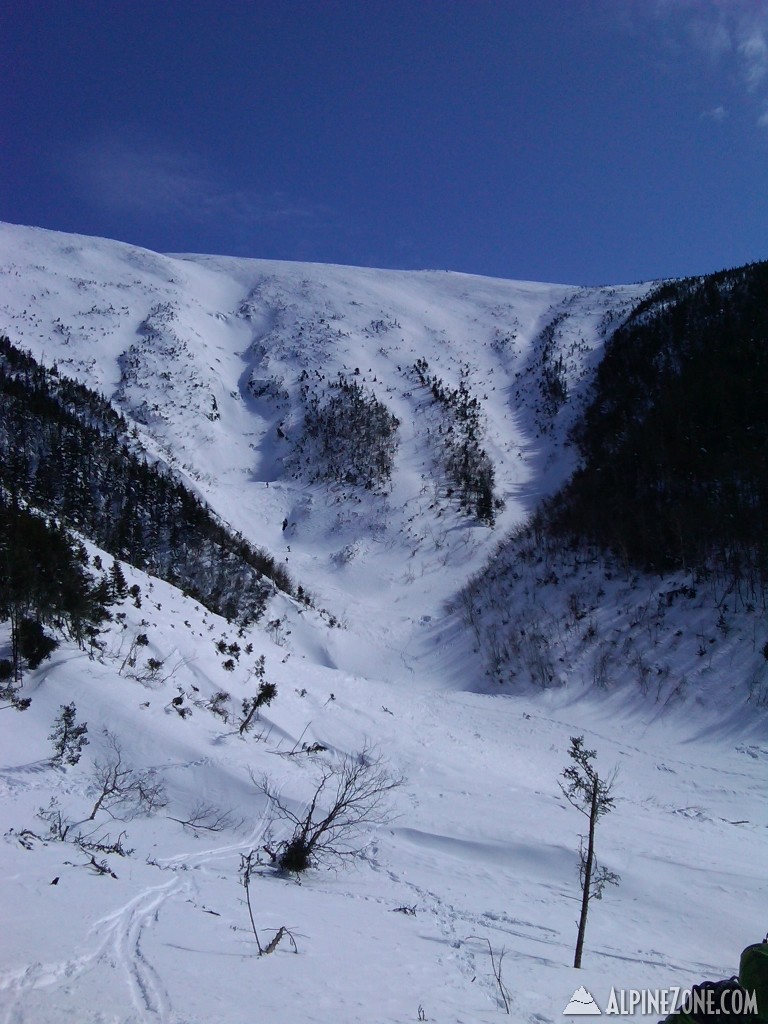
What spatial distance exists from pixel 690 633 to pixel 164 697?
20.3 metres

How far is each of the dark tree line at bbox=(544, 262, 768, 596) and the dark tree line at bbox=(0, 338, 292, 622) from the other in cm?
2031

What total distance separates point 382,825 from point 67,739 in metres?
6.62

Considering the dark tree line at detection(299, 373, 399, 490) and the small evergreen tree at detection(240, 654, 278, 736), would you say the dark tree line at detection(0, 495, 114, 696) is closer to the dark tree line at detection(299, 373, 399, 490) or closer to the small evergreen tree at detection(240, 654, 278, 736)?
the small evergreen tree at detection(240, 654, 278, 736)

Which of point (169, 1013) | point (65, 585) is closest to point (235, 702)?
point (65, 585)

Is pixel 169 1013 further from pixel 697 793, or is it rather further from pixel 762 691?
pixel 762 691

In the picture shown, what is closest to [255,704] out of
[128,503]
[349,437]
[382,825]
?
[382,825]

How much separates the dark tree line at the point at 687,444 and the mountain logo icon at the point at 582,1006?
21170 millimetres

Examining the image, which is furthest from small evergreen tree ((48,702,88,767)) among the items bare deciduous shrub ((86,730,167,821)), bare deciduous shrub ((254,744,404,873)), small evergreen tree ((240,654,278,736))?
small evergreen tree ((240,654,278,736))

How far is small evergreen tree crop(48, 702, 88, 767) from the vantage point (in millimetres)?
10148

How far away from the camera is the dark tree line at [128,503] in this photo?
3325 centimetres

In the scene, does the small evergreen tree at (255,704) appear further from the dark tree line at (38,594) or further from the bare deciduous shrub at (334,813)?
the dark tree line at (38,594)

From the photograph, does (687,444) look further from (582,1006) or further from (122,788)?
(122,788)

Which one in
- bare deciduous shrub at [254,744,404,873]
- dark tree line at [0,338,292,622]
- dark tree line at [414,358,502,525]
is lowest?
bare deciduous shrub at [254,744,404,873]

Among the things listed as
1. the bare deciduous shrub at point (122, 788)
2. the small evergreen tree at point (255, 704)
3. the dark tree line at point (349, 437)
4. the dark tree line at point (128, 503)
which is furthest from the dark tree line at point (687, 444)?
the bare deciduous shrub at point (122, 788)
